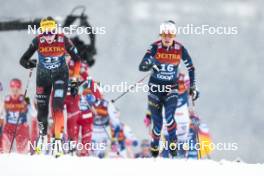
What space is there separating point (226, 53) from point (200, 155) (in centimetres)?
2622

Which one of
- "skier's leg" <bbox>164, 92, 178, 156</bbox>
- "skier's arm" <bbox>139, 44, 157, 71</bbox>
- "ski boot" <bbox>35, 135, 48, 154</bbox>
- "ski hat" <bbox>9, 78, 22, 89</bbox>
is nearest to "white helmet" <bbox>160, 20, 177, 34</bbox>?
"skier's arm" <bbox>139, 44, 157, 71</bbox>

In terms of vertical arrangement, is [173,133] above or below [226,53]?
below

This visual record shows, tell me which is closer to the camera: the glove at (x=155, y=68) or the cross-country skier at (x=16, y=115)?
the glove at (x=155, y=68)

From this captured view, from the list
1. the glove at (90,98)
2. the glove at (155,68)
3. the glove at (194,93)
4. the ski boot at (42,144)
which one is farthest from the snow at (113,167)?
the glove at (90,98)

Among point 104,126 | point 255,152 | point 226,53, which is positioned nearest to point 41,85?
point 104,126

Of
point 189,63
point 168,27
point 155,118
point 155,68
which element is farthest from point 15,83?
point 168,27

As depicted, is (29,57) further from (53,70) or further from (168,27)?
(168,27)

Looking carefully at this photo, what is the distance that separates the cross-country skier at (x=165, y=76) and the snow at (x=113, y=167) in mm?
591

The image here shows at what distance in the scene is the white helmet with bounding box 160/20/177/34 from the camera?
922 cm

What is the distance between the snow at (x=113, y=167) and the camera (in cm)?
809

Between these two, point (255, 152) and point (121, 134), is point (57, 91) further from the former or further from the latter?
point (255, 152)

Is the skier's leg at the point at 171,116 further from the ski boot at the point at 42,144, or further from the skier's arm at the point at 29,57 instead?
the skier's arm at the point at 29,57

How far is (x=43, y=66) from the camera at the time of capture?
9336 millimetres

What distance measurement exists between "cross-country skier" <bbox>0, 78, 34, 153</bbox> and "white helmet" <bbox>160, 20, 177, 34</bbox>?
328 cm
